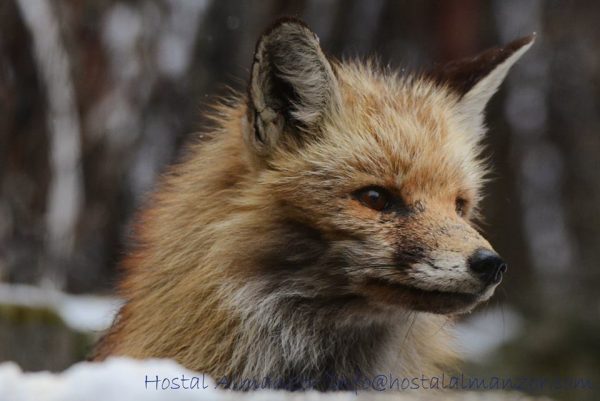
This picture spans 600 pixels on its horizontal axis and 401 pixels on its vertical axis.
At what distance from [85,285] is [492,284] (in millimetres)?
6733

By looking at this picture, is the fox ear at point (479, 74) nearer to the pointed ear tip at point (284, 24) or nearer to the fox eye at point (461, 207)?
the fox eye at point (461, 207)

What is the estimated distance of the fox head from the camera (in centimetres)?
416

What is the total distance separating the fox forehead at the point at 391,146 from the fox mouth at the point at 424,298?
418mm

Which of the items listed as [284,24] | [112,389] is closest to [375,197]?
[284,24]

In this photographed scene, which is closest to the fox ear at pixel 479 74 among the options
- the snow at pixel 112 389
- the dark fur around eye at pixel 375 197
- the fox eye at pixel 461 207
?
the fox eye at pixel 461 207

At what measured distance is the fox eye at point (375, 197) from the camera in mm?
4371

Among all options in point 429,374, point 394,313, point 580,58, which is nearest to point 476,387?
point 429,374

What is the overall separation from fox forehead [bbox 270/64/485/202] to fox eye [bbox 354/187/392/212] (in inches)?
1.2

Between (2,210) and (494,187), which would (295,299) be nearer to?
(2,210)

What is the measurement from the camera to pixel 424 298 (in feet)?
13.7

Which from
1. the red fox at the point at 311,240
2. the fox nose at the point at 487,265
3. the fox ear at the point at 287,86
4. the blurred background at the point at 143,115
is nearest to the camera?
the fox nose at the point at 487,265

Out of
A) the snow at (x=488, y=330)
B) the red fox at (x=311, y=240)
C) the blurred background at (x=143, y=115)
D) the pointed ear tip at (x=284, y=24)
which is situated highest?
the pointed ear tip at (x=284, y=24)

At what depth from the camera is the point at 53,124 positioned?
9.81m

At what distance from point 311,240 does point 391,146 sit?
1.78ft
